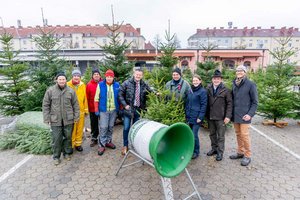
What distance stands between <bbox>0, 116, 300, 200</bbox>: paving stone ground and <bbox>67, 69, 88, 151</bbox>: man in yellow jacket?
0.35 metres

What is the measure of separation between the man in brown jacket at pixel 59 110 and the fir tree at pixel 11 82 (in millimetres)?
4624

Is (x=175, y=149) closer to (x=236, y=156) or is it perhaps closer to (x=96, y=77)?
(x=236, y=156)

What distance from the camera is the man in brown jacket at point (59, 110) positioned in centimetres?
495

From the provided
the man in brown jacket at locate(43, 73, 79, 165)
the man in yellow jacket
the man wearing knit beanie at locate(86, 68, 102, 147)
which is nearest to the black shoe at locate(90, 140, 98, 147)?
the man wearing knit beanie at locate(86, 68, 102, 147)

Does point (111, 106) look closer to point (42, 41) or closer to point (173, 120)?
point (173, 120)

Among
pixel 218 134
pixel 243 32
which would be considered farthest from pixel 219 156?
pixel 243 32

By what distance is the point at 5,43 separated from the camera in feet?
28.9

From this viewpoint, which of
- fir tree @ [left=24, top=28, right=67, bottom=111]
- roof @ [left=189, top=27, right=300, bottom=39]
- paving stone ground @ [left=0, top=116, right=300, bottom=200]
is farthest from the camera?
roof @ [left=189, top=27, right=300, bottom=39]

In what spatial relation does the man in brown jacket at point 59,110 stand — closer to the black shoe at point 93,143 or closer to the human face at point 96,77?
the human face at point 96,77

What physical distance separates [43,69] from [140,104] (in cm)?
441

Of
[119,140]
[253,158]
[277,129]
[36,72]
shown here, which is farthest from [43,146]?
[277,129]

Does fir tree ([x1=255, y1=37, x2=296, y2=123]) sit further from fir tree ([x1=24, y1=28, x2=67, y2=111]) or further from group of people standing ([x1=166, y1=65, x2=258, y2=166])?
fir tree ([x1=24, y1=28, x2=67, y2=111])

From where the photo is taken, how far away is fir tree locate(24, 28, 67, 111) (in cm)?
764

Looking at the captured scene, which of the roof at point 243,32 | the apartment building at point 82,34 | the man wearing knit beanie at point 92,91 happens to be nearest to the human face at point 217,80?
the man wearing knit beanie at point 92,91
